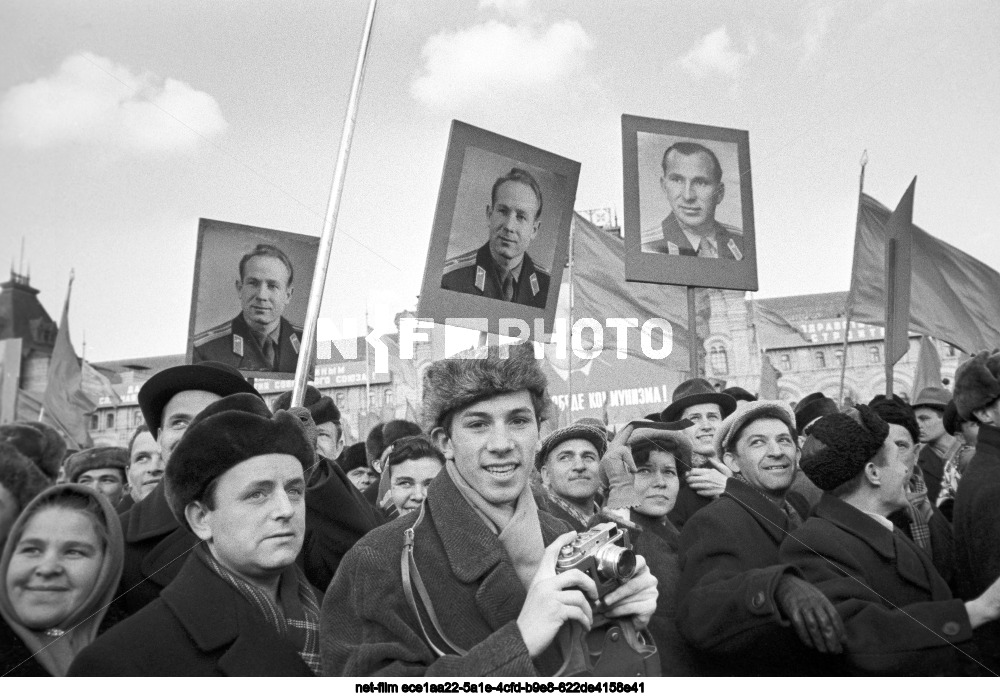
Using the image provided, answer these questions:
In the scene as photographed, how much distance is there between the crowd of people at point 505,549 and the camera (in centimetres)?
145

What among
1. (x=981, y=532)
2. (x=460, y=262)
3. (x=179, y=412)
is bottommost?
(x=981, y=532)

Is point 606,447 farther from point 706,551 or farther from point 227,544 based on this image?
point 227,544

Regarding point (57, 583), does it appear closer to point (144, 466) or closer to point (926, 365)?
point (144, 466)

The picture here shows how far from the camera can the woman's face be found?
171 cm

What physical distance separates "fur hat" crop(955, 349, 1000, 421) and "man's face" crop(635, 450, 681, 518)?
0.81 metres

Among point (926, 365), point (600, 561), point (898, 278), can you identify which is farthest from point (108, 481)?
point (926, 365)

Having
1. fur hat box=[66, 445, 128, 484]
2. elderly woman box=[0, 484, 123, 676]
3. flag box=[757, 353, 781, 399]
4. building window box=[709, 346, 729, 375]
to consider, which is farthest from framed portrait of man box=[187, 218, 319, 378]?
flag box=[757, 353, 781, 399]

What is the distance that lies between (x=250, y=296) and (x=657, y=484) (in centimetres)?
167

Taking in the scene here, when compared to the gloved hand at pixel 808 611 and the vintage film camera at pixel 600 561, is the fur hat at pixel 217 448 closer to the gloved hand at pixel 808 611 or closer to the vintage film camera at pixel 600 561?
the vintage film camera at pixel 600 561

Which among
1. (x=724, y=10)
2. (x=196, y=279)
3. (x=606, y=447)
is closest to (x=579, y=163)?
(x=724, y=10)

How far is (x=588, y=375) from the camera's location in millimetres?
2789

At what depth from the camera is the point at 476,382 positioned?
1.64 m
